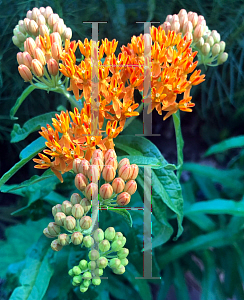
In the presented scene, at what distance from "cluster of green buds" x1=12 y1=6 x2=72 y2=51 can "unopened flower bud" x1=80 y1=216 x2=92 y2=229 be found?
0.51 metres

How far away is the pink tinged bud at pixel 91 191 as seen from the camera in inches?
22.8

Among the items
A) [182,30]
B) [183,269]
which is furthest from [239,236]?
[182,30]

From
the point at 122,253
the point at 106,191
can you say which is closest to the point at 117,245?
the point at 122,253

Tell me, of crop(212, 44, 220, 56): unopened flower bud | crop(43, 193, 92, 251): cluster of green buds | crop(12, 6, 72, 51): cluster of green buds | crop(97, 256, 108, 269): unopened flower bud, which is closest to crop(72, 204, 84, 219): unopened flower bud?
crop(43, 193, 92, 251): cluster of green buds

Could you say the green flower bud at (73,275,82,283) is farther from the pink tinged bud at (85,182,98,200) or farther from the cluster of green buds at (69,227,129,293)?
the pink tinged bud at (85,182,98,200)

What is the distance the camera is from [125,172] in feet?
1.97

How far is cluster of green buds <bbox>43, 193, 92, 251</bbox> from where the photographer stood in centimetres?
59

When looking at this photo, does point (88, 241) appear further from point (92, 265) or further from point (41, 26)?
point (41, 26)

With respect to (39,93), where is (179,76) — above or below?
below

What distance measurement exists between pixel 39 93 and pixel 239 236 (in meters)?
1.08

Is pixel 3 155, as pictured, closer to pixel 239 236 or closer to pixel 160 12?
pixel 160 12

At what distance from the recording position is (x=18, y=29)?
825 mm

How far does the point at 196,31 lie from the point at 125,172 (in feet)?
1.74

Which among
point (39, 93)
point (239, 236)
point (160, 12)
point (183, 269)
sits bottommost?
point (183, 269)
